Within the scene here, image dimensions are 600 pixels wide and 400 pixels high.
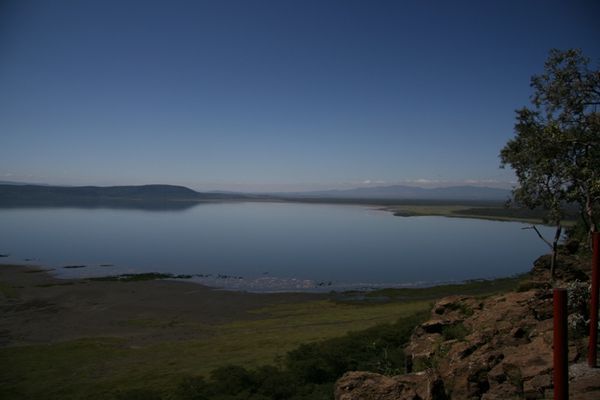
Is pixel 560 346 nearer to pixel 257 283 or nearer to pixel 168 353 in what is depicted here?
pixel 168 353

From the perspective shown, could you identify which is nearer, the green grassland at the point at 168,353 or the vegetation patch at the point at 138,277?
the green grassland at the point at 168,353

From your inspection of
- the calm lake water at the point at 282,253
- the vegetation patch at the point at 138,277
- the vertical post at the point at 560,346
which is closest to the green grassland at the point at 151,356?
the calm lake water at the point at 282,253

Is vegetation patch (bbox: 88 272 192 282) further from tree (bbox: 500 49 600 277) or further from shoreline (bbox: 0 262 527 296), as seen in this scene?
tree (bbox: 500 49 600 277)

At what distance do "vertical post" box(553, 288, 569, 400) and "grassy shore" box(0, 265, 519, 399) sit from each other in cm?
2095

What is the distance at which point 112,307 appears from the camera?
44000 millimetres

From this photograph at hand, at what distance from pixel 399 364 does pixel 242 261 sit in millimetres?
55160

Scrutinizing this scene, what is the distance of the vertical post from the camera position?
18.8 feet

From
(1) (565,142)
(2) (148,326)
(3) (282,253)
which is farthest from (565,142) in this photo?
(3) (282,253)

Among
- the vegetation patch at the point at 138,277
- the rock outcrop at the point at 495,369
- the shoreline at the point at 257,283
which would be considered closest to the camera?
the rock outcrop at the point at 495,369

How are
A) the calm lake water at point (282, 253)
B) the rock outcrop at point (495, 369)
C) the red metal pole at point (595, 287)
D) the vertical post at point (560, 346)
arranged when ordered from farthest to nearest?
1. the calm lake water at point (282, 253)
2. the rock outcrop at point (495, 369)
3. the red metal pole at point (595, 287)
4. the vertical post at point (560, 346)

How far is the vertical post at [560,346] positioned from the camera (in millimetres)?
5727

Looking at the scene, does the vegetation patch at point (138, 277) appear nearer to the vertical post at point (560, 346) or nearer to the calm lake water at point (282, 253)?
the calm lake water at point (282, 253)

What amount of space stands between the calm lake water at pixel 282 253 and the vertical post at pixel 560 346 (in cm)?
4890

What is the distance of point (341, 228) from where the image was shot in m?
128
